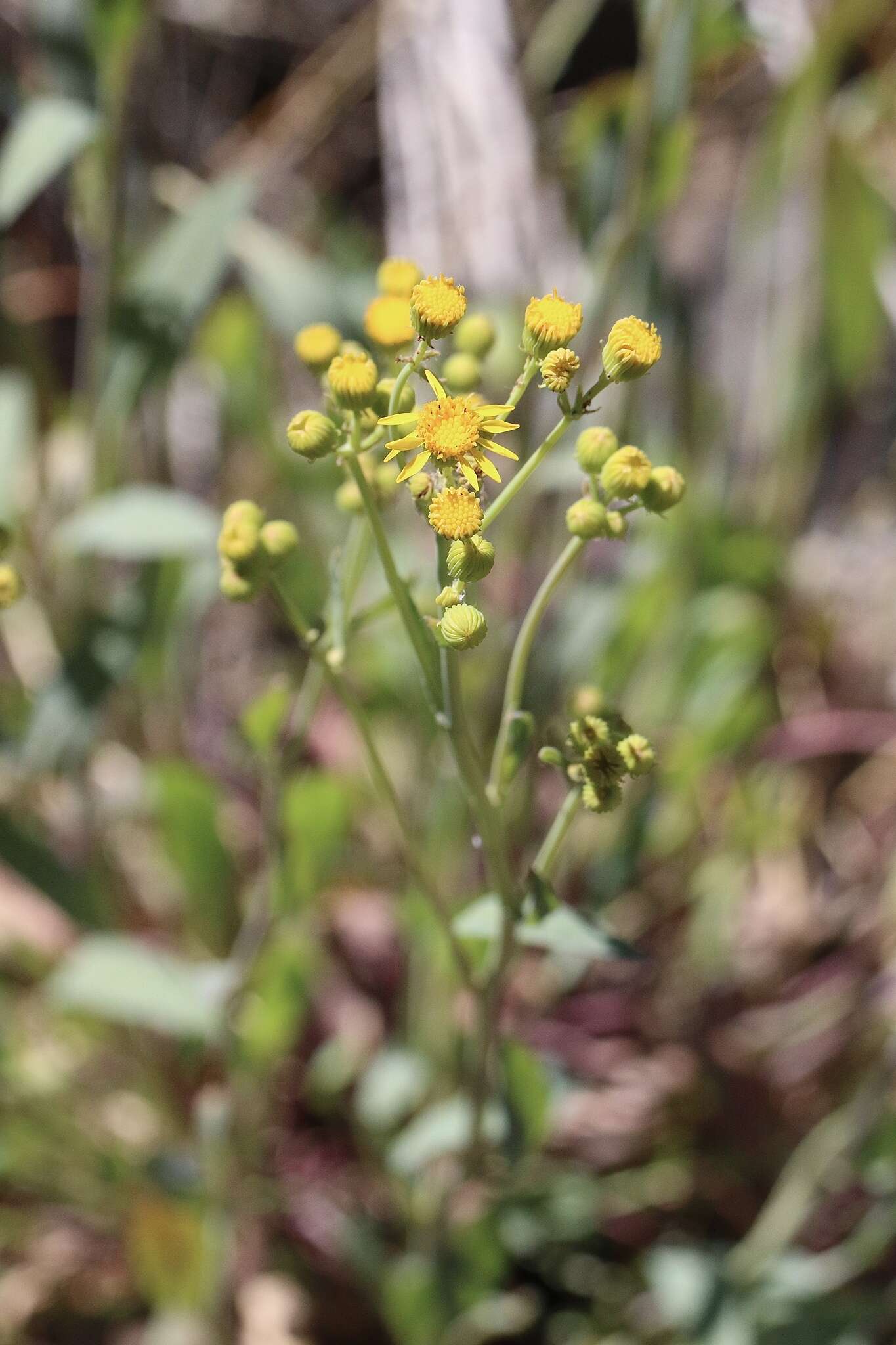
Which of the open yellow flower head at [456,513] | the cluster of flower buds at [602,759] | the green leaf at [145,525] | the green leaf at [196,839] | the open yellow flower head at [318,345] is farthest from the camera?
the green leaf at [196,839]

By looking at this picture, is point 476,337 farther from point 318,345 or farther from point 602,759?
point 602,759

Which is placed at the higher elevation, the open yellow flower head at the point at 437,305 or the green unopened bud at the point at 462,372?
the green unopened bud at the point at 462,372

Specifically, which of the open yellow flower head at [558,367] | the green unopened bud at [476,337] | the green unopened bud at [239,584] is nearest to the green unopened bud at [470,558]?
the open yellow flower head at [558,367]

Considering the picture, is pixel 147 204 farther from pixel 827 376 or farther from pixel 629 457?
pixel 629 457

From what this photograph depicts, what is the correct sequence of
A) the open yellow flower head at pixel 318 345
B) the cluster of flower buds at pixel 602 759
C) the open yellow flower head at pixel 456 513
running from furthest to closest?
the open yellow flower head at pixel 318 345 → the cluster of flower buds at pixel 602 759 → the open yellow flower head at pixel 456 513

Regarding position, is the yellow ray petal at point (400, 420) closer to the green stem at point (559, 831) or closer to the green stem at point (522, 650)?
the green stem at point (522, 650)

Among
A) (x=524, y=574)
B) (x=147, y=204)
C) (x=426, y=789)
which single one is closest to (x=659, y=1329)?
(x=426, y=789)

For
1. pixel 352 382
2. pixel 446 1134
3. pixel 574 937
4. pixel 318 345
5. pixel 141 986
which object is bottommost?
pixel 446 1134

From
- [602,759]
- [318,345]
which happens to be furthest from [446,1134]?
[318,345]
